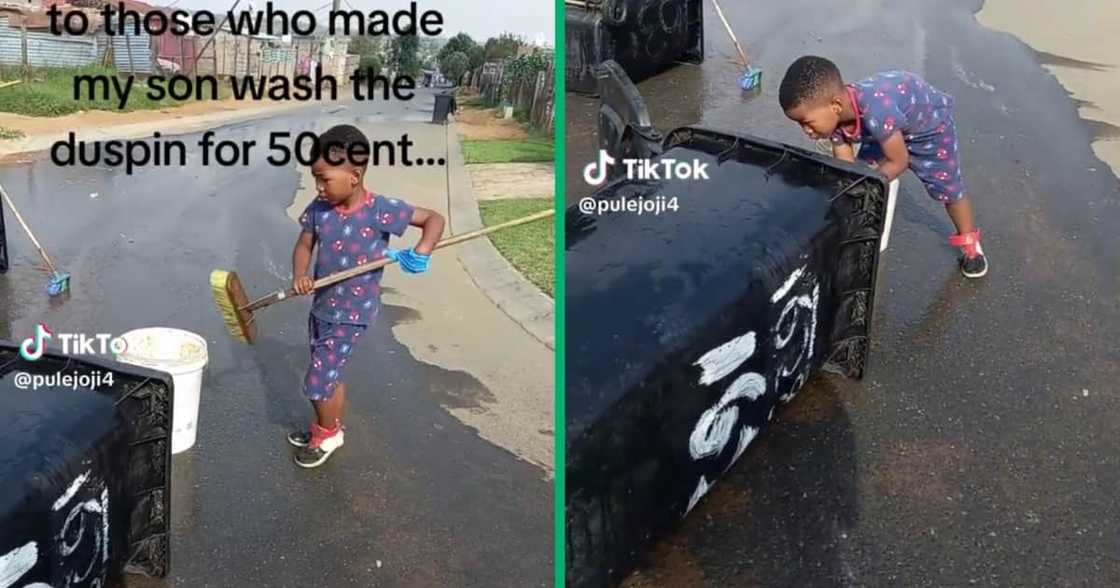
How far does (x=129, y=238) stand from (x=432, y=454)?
444 centimetres

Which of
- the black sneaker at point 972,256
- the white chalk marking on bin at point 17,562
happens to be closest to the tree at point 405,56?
the black sneaker at point 972,256

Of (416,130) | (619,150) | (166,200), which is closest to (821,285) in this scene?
(619,150)

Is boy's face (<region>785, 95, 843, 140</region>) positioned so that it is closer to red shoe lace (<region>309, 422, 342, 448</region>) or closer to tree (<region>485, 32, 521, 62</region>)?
red shoe lace (<region>309, 422, 342, 448</region>)

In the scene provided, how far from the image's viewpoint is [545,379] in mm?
5094

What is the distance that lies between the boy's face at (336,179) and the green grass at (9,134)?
1096 centimetres

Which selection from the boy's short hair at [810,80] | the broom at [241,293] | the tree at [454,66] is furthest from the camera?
the tree at [454,66]

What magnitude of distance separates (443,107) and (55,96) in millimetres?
6285

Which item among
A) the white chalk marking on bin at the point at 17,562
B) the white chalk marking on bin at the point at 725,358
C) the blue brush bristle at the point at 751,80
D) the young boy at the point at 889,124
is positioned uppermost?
the blue brush bristle at the point at 751,80

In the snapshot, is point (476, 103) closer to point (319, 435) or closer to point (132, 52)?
point (132, 52)

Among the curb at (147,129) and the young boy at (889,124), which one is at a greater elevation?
the young boy at (889,124)

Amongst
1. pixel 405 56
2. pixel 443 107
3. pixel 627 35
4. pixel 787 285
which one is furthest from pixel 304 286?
pixel 443 107

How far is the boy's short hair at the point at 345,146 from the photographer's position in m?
3.73

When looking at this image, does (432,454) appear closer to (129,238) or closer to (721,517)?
(721,517)

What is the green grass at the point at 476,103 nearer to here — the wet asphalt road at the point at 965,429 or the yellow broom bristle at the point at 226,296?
the wet asphalt road at the point at 965,429
